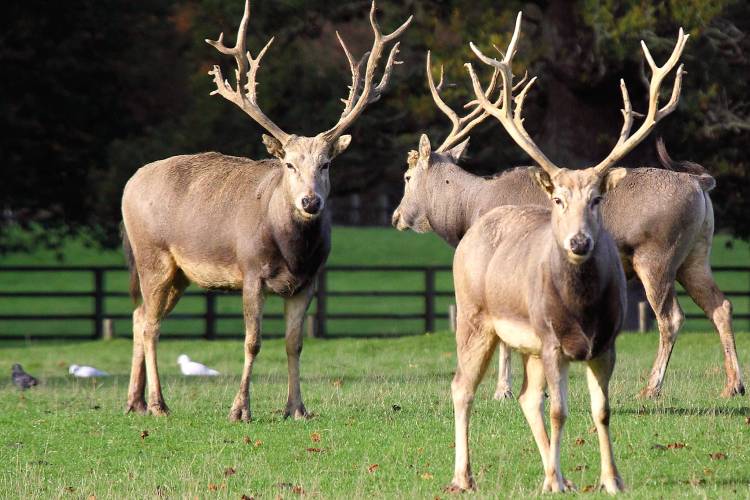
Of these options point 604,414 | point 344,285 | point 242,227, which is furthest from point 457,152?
point 344,285

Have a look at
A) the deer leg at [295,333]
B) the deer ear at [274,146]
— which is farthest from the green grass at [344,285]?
the deer ear at [274,146]

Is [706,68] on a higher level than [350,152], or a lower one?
higher

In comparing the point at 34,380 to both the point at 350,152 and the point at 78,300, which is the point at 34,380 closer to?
the point at 350,152

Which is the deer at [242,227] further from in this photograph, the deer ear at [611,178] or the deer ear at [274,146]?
the deer ear at [611,178]

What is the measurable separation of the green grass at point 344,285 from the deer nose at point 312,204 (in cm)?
2046

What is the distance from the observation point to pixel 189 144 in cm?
2300

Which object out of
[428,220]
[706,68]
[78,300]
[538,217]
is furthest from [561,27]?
[78,300]

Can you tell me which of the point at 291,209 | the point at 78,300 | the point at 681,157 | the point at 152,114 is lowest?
the point at 78,300

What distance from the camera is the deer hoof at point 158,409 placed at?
1170 centimetres

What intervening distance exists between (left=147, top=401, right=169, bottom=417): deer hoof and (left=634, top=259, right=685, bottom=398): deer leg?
12.7 feet

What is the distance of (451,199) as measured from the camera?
13.6 meters

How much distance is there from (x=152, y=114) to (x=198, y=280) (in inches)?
1033

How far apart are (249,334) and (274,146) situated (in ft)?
4.83

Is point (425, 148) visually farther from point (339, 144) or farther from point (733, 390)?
point (733, 390)
